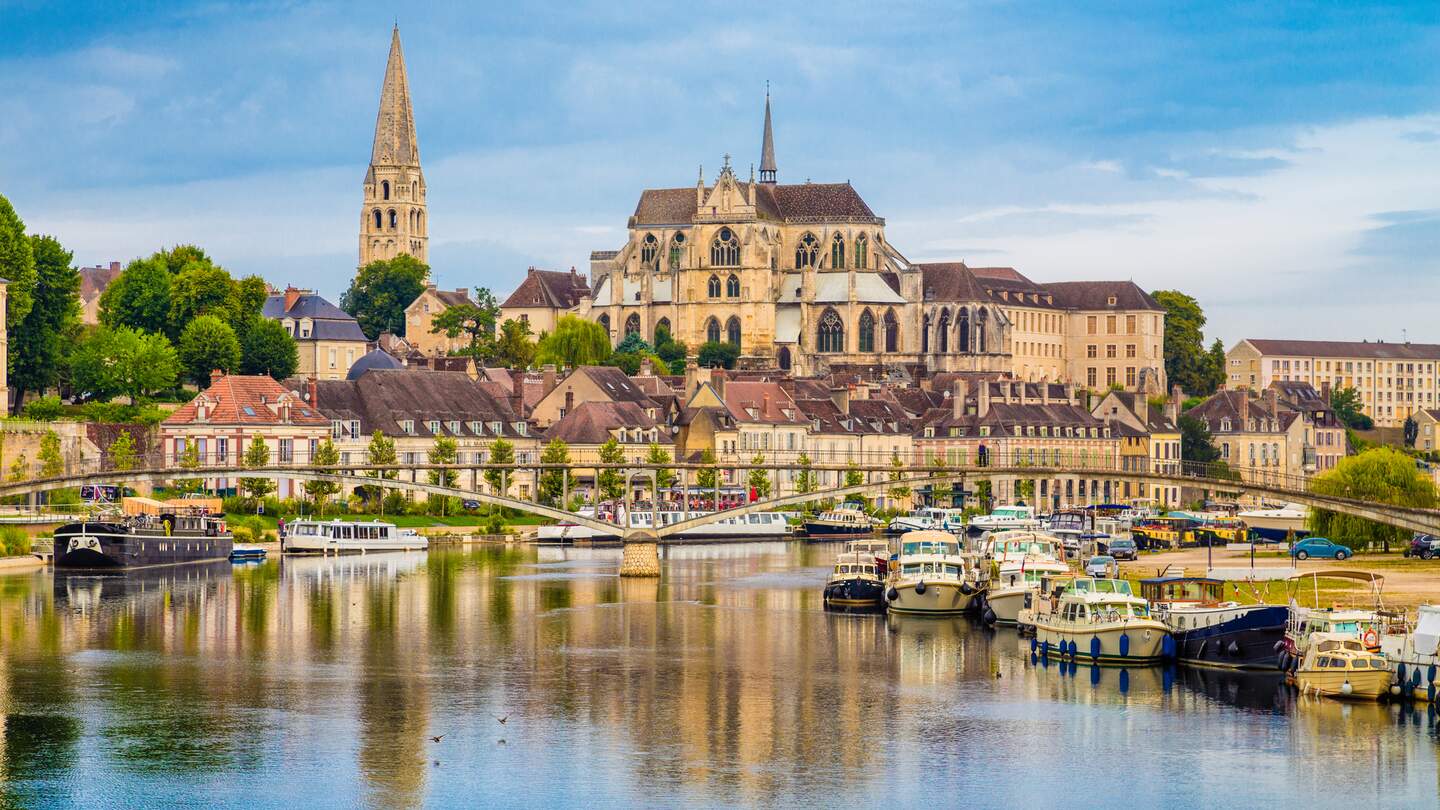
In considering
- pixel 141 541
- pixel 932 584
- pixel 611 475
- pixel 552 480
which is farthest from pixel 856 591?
pixel 611 475

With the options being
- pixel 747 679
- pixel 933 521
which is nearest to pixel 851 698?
pixel 747 679

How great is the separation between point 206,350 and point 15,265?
15.6 meters

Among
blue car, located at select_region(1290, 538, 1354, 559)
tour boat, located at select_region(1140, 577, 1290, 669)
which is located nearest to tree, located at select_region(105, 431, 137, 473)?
blue car, located at select_region(1290, 538, 1354, 559)

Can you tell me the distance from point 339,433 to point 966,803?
239 ft

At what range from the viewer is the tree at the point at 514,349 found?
547 feet

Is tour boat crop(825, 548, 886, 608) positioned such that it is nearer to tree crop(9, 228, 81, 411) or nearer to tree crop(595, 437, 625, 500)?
tree crop(595, 437, 625, 500)

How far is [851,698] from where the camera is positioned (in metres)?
57.0

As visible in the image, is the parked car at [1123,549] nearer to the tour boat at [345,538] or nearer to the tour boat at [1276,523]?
the tour boat at [1276,523]

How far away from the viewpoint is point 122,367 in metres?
122

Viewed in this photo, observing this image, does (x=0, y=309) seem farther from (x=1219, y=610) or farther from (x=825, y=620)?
(x=1219, y=610)

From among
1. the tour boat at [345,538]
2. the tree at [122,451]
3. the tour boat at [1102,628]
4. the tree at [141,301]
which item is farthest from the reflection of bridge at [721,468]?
the tree at [141,301]

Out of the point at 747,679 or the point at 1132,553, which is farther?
the point at 1132,553

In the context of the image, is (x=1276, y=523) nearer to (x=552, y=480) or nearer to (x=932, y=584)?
(x=552, y=480)

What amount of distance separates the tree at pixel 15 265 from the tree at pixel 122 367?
6233 mm
